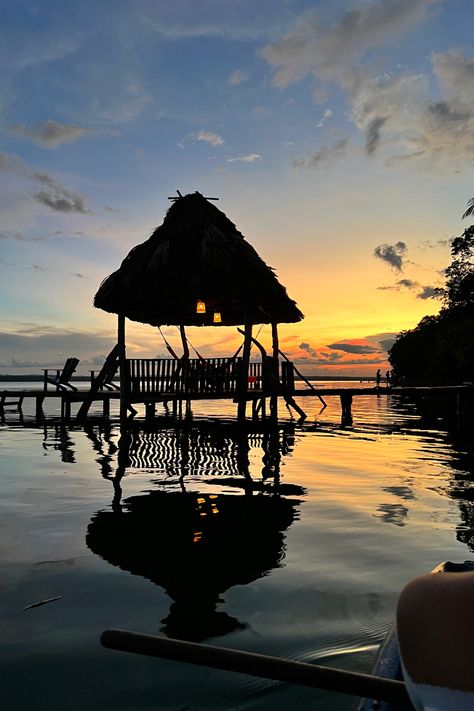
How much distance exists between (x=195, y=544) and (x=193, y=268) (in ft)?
36.6

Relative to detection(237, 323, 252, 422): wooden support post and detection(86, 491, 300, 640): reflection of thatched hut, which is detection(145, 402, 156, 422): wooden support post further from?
detection(86, 491, 300, 640): reflection of thatched hut

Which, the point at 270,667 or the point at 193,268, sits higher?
the point at 193,268

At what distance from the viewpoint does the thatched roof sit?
1527 cm

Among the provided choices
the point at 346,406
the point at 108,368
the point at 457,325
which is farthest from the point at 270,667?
the point at 457,325

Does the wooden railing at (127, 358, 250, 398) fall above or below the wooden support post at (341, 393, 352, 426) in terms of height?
above

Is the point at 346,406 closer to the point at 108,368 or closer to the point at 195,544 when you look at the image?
the point at 108,368

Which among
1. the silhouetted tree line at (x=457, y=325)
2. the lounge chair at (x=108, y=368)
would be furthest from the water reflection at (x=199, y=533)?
the silhouetted tree line at (x=457, y=325)

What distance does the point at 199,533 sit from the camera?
18.5 feet

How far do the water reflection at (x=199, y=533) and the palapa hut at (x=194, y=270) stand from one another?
6.28 m

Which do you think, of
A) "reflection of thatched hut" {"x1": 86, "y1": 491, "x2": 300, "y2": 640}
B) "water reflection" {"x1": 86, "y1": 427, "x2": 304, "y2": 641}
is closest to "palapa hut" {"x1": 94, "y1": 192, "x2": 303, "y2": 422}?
"water reflection" {"x1": 86, "y1": 427, "x2": 304, "y2": 641}

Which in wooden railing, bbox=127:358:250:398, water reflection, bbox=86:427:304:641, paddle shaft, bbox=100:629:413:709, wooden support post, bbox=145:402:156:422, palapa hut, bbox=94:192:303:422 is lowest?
water reflection, bbox=86:427:304:641

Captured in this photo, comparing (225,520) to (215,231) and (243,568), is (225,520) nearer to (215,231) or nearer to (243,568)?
(243,568)

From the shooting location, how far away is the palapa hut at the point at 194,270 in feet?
50.1

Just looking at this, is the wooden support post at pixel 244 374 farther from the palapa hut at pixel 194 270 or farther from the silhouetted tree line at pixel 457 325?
the silhouetted tree line at pixel 457 325
